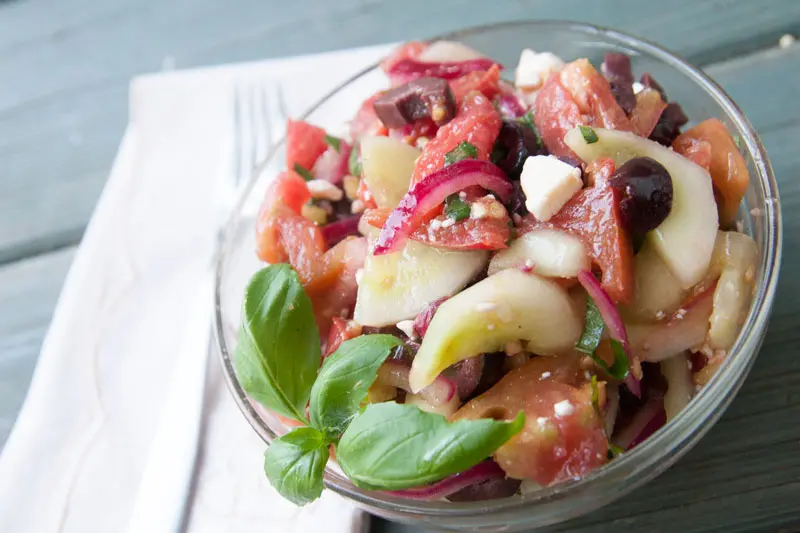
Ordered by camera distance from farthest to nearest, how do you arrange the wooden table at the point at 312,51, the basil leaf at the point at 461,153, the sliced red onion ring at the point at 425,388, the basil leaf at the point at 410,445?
A: the wooden table at the point at 312,51 < the basil leaf at the point at 461,153 < the sliced red onion ring at the point at 425,388 < the basil leaf at the point at 410,445

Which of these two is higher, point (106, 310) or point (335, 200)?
point (335, 200)

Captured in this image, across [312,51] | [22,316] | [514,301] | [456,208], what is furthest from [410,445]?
[312,51]

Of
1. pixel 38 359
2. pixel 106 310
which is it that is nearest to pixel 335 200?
pixel 106 310

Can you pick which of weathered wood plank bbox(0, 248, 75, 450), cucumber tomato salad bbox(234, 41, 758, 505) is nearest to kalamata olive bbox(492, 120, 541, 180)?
cucumber tomato salad bbox(234, 41, 758, 505)

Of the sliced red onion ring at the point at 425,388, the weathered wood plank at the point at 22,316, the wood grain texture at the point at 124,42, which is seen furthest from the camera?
the wood grain texture at the point at 124,42

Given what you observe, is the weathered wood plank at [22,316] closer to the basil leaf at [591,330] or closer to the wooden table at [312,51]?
the wooden table at [312,51]

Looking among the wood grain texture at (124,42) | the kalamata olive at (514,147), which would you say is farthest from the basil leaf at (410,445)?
the wood grain texture at (124,42)

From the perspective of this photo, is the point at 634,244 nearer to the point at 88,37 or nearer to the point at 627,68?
the point at 627,68
